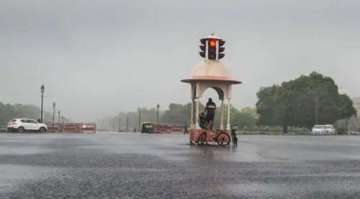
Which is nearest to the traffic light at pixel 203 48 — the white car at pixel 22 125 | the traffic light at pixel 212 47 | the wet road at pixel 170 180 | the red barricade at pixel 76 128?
the traffic light at pixel 212 47

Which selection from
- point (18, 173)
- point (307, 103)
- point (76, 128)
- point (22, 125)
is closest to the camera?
point (18, 173)

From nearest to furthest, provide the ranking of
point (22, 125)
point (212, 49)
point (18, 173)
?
point (18, 173) → point (212, 49) → point (22, 125)

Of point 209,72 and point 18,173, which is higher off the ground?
point 209,72

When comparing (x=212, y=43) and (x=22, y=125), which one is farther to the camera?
(x=22, y=125)

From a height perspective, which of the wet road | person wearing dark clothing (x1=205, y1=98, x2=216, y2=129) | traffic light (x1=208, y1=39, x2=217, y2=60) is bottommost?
the wet road

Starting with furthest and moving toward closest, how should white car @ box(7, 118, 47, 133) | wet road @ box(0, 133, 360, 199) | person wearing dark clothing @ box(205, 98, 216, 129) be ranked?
white car @ box(7, 118, 47, 133) < person wearing dark clothing @ box(205, 98, 216, 129) < wet road @ box(0, 133, 360, 199)

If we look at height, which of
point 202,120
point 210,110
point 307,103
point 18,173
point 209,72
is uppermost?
point 307,103

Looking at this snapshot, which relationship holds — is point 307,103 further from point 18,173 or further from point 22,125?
point 18,173

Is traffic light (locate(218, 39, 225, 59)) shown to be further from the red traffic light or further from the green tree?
the green tree

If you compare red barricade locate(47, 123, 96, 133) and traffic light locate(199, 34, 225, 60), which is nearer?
traffic light locate(199, 34, 225, 60)

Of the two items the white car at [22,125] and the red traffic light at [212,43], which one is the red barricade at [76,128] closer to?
the white car at [22,125]

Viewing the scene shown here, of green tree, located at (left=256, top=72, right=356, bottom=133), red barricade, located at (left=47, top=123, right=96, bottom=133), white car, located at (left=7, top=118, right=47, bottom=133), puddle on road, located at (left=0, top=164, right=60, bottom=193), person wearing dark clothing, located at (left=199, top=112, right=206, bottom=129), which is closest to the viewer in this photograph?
puddle on road, located at (left=0, top=164, right=60, bottom=193)

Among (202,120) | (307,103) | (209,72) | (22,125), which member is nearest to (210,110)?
(202,120)

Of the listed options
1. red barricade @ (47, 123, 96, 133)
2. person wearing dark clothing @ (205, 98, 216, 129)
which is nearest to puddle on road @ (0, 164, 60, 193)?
person wearing dark clothing @ (205, 98, 216, 129)
